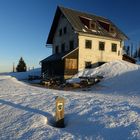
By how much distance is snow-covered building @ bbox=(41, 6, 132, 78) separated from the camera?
102 ft

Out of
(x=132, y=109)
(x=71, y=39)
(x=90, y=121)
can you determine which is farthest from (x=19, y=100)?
(x=71, y=39)

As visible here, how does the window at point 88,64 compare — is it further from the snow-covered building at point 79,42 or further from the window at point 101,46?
the window at point 101,46

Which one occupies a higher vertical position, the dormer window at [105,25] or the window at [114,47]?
the dormer window at [105,25]

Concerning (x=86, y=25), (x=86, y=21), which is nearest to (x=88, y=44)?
(x=86, y=25)

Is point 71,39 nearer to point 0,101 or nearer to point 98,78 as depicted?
point 98,78

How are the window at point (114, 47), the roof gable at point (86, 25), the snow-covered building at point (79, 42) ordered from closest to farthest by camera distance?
the snow-covered building at point (79, 42) < the roof gable at point (86, 25) < the window at point (114, 47)

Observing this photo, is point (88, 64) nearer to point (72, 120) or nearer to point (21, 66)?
point (72, 120)

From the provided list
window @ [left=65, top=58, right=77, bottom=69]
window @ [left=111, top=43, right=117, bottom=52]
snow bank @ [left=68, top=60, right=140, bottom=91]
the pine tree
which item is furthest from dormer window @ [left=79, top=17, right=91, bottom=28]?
the pine tree

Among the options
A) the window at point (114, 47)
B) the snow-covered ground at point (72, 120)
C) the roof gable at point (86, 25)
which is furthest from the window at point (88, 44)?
the snow-covered ground at point (72, 120)

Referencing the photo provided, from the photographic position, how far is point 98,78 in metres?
25.9

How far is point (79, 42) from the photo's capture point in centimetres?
3106

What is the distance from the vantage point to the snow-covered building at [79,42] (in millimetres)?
31109

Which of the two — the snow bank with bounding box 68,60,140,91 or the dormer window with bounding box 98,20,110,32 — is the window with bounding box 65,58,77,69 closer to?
the snow bank with bounding box 68,60,140,91

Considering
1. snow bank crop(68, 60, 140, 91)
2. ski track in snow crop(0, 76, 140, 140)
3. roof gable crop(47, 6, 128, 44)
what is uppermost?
roof gable crop(47, 6, 128, 44)
